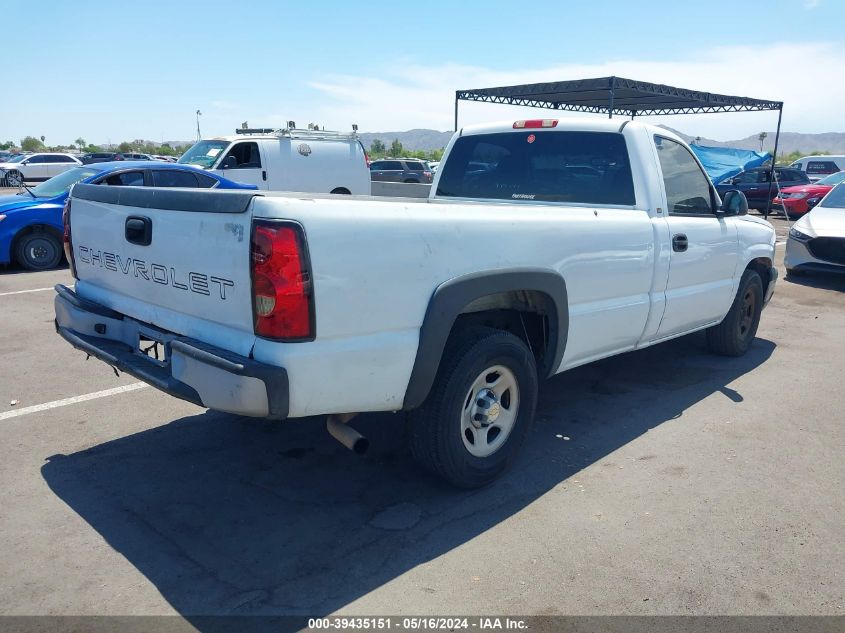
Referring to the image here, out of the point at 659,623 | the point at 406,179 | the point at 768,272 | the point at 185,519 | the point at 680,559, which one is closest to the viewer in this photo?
the point at 659,623

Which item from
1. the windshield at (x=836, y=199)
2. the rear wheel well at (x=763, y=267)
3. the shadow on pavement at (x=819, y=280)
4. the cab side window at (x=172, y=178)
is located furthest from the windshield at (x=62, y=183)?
the windshield at (x=836, y=199)

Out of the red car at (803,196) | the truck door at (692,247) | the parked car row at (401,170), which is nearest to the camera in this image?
the truck door at (692,247)

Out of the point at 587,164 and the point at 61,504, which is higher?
the point at 587,164

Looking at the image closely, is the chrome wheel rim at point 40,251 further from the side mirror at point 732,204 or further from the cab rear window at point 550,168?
the side mirror at point 732,204

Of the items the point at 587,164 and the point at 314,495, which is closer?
the point at 314,495

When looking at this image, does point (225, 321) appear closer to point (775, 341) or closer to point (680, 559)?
point (680, 559)

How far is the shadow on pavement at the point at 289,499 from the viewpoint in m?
2.88

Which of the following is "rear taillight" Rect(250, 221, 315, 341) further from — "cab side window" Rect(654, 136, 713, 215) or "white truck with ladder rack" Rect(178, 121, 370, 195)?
"white truck with ladder rack" Rect(178, 121, 370, 195)

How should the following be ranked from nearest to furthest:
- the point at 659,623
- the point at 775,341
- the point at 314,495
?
the point at 659,623 < the point at 314,495 < the point at 775,341

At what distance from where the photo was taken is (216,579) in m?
2.86

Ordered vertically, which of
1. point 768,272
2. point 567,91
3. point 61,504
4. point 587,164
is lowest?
point 61,504

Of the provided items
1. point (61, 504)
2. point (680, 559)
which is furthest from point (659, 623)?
point (61, 504)

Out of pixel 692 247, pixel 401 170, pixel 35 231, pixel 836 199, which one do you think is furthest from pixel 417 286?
pixel 401 170

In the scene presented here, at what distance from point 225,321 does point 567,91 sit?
13939 millimetres
